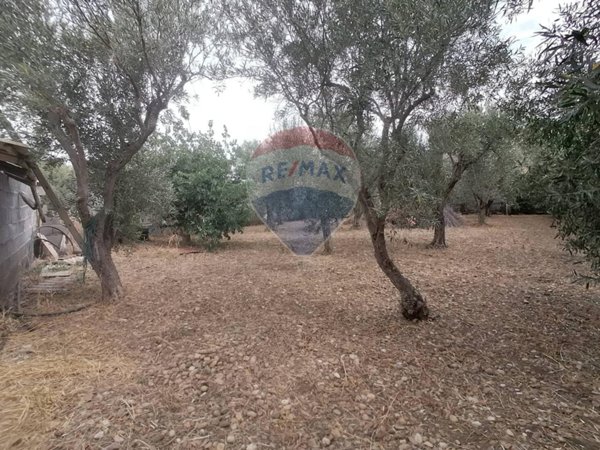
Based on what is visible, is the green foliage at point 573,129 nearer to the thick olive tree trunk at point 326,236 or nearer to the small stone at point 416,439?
the small stone at point 416,439

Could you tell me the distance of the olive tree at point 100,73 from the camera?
317cm

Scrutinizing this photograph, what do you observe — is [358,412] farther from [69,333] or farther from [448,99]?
[448,99]

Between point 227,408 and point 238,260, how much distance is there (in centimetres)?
552

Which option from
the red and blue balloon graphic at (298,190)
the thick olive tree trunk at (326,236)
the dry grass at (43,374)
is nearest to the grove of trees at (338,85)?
the dry grass at (43,374)

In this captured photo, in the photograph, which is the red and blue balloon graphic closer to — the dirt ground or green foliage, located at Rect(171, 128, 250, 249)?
green foliage, located at Rect(171, 128, 250, 249)

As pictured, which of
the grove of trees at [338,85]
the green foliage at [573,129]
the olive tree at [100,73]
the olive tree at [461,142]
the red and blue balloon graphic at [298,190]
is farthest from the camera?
the red and blue balloon graphic at [298,190]

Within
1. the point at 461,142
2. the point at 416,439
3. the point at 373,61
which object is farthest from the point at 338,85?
the point at 416,439

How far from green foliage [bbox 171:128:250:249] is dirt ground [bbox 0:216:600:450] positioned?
14.0 ft

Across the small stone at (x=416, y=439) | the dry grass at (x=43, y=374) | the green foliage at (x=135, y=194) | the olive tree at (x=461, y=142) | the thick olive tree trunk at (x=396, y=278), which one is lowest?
the small stone at (x=416, y=439)

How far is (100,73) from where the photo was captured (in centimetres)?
411

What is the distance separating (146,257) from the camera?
8148 mm

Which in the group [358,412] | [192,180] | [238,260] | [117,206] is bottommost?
[358,412]

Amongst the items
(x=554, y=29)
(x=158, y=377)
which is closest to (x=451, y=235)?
(x=554, y=29)

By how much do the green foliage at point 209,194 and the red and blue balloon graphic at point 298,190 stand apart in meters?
0.60
